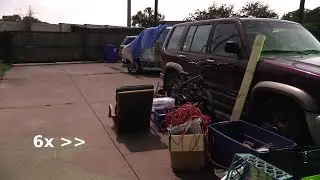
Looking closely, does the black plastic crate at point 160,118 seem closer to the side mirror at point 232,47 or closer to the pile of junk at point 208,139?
the pile of junk at point 208,139

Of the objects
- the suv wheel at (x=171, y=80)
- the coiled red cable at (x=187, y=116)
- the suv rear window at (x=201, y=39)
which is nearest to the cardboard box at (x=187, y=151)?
the coiled red cable at (x=187, y=116)

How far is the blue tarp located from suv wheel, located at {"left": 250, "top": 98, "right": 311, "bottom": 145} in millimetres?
10472

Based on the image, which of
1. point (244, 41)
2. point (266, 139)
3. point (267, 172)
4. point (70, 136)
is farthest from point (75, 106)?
point (267, 172)

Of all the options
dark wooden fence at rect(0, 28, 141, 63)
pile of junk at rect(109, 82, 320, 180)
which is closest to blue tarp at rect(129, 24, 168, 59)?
dark wooden fence at rect(0, 28, 141, 63)

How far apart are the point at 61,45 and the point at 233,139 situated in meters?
19.6

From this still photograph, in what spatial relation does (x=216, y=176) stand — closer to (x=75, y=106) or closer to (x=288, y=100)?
(x=288, y=100)

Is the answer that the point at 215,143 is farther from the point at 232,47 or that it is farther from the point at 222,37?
the point at 222,37

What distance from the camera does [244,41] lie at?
612 cm

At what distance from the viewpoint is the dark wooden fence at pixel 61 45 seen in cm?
2212

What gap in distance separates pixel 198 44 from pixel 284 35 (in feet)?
5.61

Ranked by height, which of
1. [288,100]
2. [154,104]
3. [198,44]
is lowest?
[154,104]

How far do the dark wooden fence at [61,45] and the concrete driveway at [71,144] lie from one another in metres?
11.3

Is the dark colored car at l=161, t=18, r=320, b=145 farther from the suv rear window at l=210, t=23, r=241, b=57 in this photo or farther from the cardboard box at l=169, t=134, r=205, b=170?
the cardboard box at l=169, t=134, r=205, b=170

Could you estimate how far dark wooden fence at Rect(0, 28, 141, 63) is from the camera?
72.6ft
